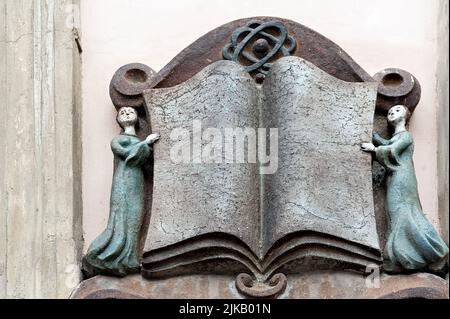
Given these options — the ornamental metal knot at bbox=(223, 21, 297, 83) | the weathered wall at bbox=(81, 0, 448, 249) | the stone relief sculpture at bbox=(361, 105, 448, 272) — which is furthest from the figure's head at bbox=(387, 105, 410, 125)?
the ornamental metal knot at bbox=(223, 21, 297, 83)

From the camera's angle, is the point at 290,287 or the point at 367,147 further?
the point at 367,147

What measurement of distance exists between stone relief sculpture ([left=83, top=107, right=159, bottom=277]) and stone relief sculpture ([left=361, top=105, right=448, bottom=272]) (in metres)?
0.78

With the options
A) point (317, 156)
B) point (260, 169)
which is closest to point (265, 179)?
point (260, 169)

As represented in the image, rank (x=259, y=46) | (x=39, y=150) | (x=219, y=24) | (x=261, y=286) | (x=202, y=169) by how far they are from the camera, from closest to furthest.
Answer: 1. (x=261, y=286)
2. (x=202, y=169)
3. (x=39, y=150)
4. (x=259, y=46)
5. (x=219, y=24)

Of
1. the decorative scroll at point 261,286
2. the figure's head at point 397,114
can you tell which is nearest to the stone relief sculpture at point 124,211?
the decorative scroll at point 261,286

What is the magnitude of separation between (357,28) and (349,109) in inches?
16.8

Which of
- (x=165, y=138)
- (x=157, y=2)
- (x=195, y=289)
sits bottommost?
(x=195, y=289)

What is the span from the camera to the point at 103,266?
7.75 metres

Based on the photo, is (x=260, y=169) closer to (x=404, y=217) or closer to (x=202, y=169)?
(x=202, y=169)

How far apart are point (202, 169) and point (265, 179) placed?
223 millimetres

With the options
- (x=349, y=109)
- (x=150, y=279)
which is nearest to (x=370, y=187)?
(x=349, y=109)

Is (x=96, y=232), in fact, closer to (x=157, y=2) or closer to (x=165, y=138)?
(x=165, y=138)

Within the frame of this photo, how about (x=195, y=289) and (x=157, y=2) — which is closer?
(x=195, y=289)

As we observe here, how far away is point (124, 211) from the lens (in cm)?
784
